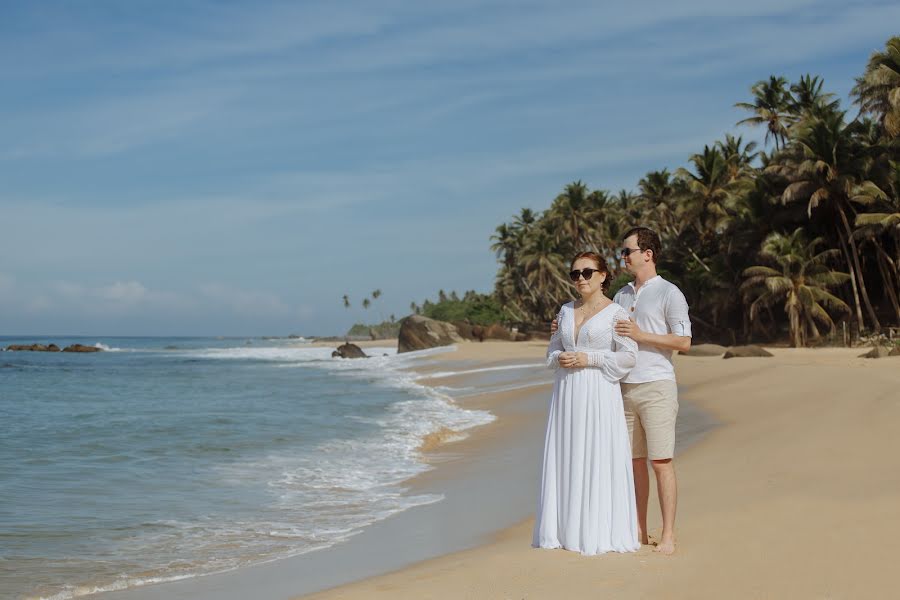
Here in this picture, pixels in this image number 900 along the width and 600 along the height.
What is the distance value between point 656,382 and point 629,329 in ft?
1.35

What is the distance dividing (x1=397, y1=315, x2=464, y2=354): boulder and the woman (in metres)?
58.8

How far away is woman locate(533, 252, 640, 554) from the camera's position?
4.83 metres

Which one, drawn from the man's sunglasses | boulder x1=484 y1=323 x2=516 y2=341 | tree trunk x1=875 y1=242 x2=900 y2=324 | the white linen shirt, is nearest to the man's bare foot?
Result: the white linen shirt

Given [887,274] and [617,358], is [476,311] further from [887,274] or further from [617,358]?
[617,358]

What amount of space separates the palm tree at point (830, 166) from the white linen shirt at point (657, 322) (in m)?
31.5

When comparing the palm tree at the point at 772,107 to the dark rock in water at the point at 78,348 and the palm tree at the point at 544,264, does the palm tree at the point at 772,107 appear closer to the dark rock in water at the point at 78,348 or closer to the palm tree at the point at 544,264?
the palm tree at the point at 544,264

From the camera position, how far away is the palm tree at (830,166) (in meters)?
34.1

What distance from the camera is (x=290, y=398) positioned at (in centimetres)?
2347

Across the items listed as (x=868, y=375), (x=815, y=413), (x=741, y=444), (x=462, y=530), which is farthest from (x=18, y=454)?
(x=868, y=375)

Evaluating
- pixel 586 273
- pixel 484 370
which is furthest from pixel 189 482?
pixel 484 370

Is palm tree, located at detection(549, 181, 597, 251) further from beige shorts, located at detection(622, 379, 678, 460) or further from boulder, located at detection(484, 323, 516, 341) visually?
beige shorts, located at detection(622, 379, 678, 460)

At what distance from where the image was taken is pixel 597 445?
15.8ft

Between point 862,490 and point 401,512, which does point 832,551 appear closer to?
point 862,490

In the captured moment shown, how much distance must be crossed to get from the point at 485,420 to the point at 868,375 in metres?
6.60
